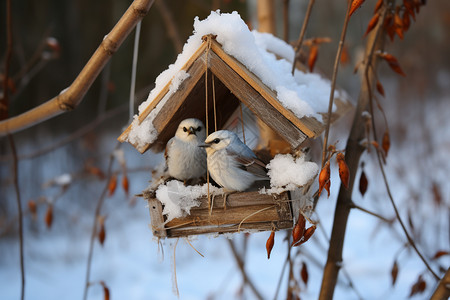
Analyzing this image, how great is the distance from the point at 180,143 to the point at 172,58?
520cm

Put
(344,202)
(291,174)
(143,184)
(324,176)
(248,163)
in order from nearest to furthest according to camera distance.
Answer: (324,176) < (291,174) < (248,163) < (344,202) < (143,184)

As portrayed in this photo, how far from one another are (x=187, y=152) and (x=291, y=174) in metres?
0.45

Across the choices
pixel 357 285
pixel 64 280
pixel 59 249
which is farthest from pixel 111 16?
pixel 357 285

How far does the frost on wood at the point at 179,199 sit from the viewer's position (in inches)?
53.0

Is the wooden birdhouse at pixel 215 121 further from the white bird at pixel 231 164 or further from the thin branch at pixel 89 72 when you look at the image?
the thin branch at pixel 89 72

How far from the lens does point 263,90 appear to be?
1323mm

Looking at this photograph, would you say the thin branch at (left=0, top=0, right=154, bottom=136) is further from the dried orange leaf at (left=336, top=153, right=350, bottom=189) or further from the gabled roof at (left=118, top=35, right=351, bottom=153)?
the dried orange leaf at (left=336, top=153, right=350, bottom=189)

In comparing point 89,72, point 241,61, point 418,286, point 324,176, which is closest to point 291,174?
point 324,176

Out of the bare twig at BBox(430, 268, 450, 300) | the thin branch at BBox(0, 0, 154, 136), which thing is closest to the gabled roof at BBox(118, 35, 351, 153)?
the thin branch at BBox(0, 0, 154, 136)

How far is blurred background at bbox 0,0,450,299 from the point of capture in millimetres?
4438

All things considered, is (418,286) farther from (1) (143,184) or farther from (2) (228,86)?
(1) (143,184)

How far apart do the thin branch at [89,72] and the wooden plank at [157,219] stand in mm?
457

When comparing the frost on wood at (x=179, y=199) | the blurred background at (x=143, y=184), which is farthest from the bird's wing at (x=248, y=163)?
the blurred background at (x=143, y=184)

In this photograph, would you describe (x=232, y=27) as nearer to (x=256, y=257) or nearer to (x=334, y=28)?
(x=256, y=257)
